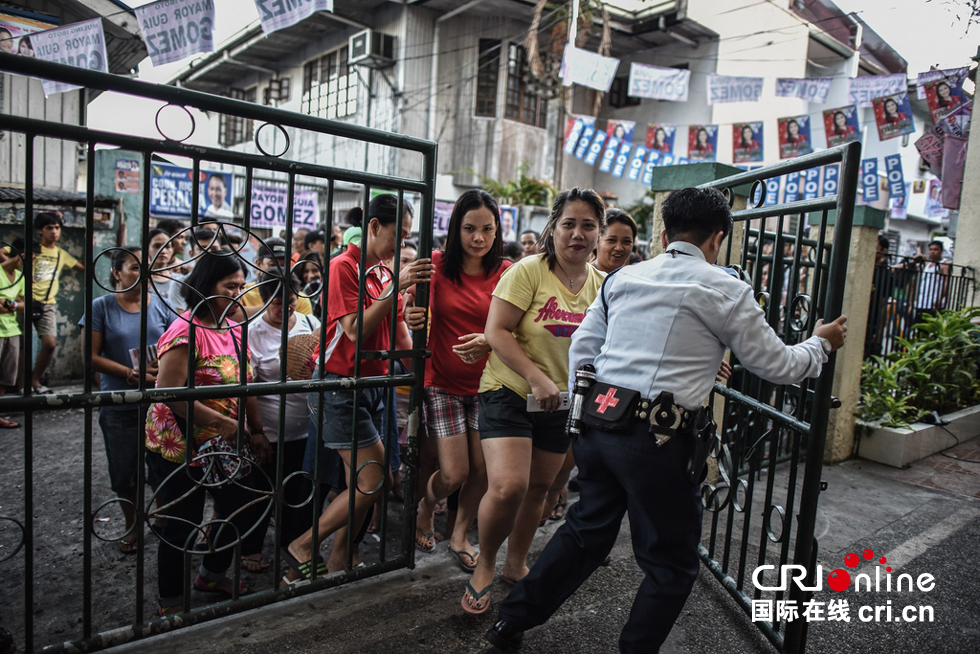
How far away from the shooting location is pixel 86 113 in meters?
8.51

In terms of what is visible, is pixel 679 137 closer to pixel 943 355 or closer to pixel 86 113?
pixel 943 355

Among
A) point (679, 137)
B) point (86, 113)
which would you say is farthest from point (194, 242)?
point (679, 137)

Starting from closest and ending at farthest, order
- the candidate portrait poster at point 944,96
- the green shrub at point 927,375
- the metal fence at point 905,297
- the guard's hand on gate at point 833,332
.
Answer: the guard's hand on gate at point 833,332, the green shrub at point 927,375, the metal fence at point 905,297, the candidate portrait poster at point 944,96

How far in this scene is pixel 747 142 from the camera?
1109 centimetres

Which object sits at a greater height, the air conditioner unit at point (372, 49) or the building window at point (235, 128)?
the air conditioner unit at point (372, 49)

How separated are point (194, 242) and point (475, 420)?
1430 mm

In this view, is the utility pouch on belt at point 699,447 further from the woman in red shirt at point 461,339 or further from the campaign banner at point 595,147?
the campaign banner at point 595,147

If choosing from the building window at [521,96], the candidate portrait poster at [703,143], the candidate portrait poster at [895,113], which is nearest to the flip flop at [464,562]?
the candidate portrait poster at [895,113]

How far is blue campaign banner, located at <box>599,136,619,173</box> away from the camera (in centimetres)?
1141

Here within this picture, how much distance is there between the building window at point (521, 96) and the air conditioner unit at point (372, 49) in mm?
2705

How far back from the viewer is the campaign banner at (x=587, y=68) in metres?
9.42

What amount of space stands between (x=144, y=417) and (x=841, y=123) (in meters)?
10.5

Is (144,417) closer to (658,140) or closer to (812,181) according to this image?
(658,140)

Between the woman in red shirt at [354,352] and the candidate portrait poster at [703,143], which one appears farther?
the candidate portrait poster at [703,143]
